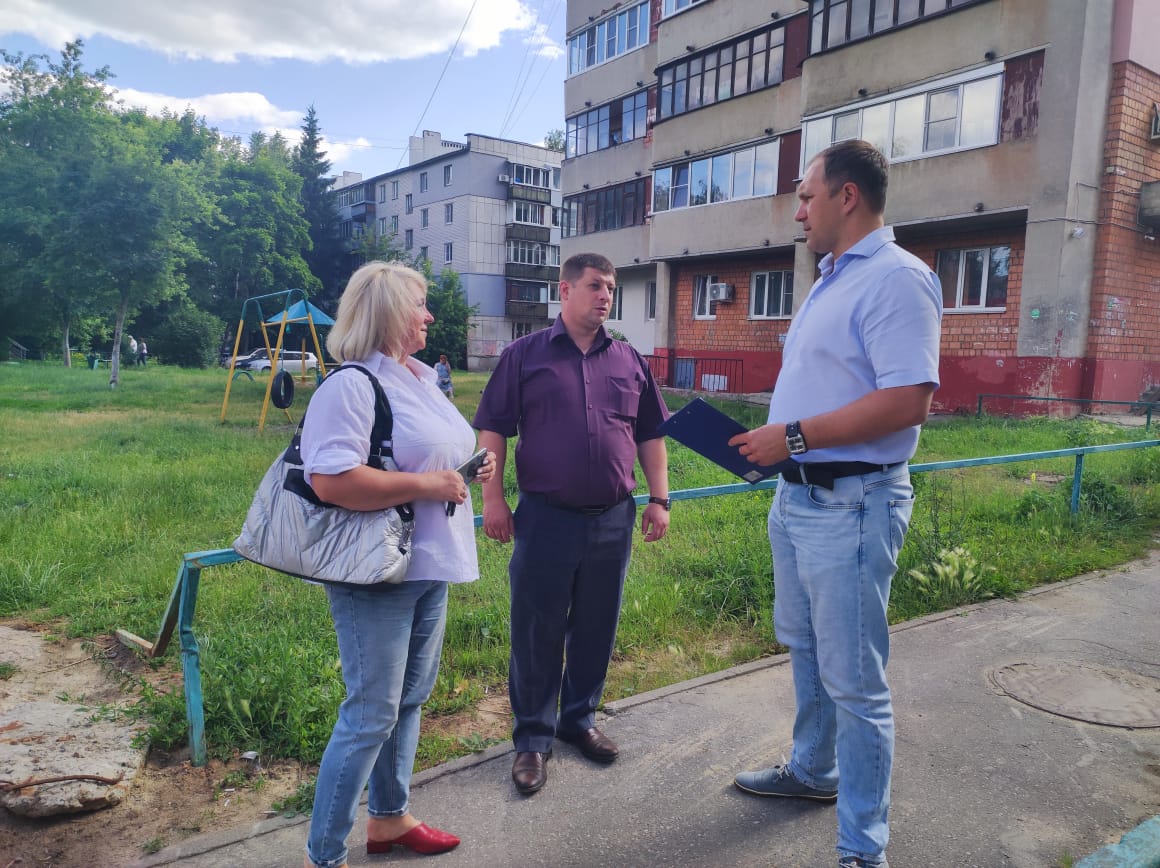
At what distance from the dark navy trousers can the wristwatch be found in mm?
1037

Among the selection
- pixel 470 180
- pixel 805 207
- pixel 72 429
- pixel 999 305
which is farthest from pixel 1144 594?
pixel 470 180

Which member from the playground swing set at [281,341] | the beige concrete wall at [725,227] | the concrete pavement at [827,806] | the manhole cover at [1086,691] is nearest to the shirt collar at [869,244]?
the concrete pavement at [827,806]

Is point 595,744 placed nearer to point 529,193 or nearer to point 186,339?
point 186,339

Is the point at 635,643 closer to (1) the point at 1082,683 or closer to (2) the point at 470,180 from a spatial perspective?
(1) the point at 1082,683

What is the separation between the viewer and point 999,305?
1616 cm

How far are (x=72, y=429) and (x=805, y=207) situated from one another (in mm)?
14296

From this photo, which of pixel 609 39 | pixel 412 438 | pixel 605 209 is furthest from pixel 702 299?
pixel 412 438

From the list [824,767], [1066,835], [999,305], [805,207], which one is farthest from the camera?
[999,305]

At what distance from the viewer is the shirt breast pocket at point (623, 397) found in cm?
333

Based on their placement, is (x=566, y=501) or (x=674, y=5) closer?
(x=566, y=501)

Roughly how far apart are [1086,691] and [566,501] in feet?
9.24

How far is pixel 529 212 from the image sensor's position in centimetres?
5128

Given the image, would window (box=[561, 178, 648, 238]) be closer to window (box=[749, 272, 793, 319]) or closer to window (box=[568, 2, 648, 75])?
window (box=[568, 2, 648, 75])

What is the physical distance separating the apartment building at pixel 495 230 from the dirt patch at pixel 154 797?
44158 mm
